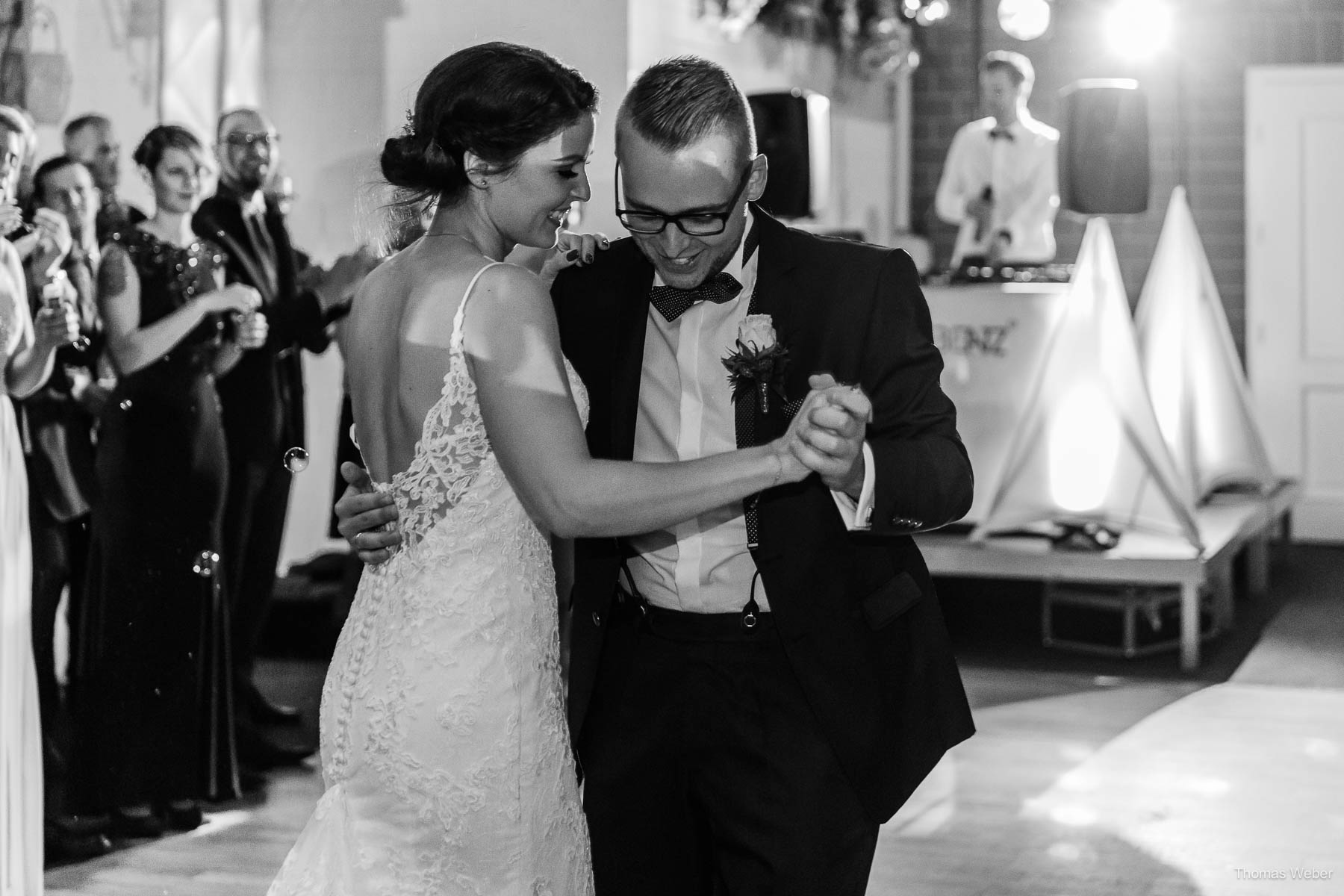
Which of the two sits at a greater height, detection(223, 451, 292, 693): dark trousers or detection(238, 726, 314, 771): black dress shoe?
detection(223, 451, 292, 693): dark trousers

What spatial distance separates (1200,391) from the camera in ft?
26.6

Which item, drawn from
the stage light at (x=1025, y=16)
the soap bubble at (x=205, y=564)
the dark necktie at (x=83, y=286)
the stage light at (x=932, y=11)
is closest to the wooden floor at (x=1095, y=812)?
the soap bubble at (x=205, y=564)

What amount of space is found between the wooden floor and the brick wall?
14.6ft

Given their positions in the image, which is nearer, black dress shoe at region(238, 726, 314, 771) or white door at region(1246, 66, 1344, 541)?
black dress shoe at region(238, 726, 314, 771)

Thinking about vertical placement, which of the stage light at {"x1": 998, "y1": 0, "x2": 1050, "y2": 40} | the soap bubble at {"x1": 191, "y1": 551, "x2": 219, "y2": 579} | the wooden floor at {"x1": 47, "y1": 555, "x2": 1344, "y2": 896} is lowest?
the wooden floor at {"x1": 47, "y1": 555, "x2": 1344, "y2": 896}

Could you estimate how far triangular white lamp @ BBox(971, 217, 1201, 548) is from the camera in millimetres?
6609

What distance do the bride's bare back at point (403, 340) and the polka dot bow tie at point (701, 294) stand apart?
261mm

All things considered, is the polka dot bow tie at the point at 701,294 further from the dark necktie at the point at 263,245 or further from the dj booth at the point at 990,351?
the dj booth at the point at 990,351

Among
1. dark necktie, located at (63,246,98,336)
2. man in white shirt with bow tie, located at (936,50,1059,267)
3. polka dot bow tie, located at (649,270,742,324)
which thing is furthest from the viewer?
man in white shirt with bow tie, located at (936,50,1059,267)

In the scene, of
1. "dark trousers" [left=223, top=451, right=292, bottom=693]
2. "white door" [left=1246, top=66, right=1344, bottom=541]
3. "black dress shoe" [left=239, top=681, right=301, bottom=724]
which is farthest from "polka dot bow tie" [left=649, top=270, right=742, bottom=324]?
"white door" [left=1246, top=66, right=1344, bottom=541]

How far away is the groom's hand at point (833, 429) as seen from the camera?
5.99 ft

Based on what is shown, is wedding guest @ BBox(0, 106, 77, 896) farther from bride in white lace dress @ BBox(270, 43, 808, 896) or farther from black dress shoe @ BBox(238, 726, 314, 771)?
bride in white lace dress @ BBox(270, 43, 808, 896)

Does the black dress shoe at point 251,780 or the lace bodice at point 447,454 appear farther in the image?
the black dress shoe at point 251,780

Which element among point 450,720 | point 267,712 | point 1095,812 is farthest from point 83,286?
point 1095,812
